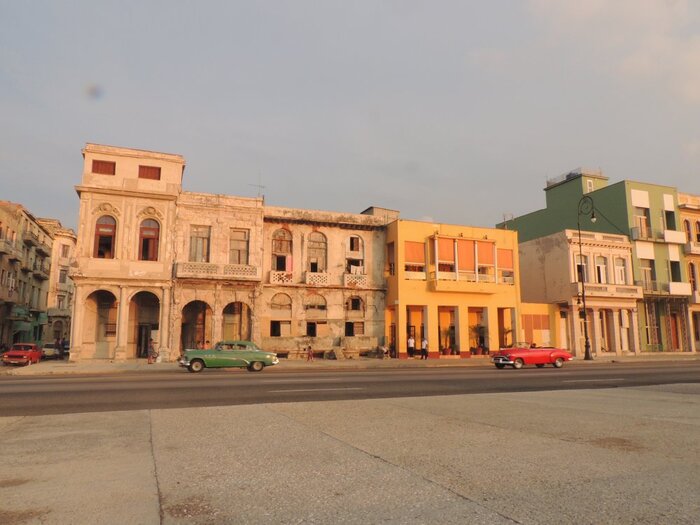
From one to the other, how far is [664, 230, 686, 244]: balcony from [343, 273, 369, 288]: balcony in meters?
28.8

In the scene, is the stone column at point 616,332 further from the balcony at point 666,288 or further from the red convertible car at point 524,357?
the red convertible car at point 524,357

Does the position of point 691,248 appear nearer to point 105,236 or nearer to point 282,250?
point 282,250

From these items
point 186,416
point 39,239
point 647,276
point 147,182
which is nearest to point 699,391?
point 186,416

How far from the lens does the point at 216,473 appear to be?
4.95 m

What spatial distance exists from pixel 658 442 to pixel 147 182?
32596 millimetres

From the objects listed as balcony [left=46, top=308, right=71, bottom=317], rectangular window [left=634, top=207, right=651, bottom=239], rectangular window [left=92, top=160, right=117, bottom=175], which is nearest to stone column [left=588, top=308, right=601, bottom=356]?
rectangular window [left=634, top=207, right=651, bottom=239]

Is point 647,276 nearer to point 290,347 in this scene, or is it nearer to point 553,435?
point 290,347

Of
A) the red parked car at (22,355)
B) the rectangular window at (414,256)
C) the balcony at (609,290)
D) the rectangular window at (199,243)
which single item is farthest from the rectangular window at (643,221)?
the red parked car at (22,355)

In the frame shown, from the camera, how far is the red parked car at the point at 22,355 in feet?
99.1

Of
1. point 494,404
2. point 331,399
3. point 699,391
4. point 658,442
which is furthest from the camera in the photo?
point 699,391

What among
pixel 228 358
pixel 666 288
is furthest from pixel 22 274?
pixel 666 288

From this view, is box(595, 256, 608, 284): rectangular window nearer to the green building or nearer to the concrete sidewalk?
the green building

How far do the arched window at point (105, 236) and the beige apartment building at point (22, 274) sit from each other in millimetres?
19907

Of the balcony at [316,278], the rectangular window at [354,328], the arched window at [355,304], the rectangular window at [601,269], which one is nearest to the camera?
the balcony at [316,278]
